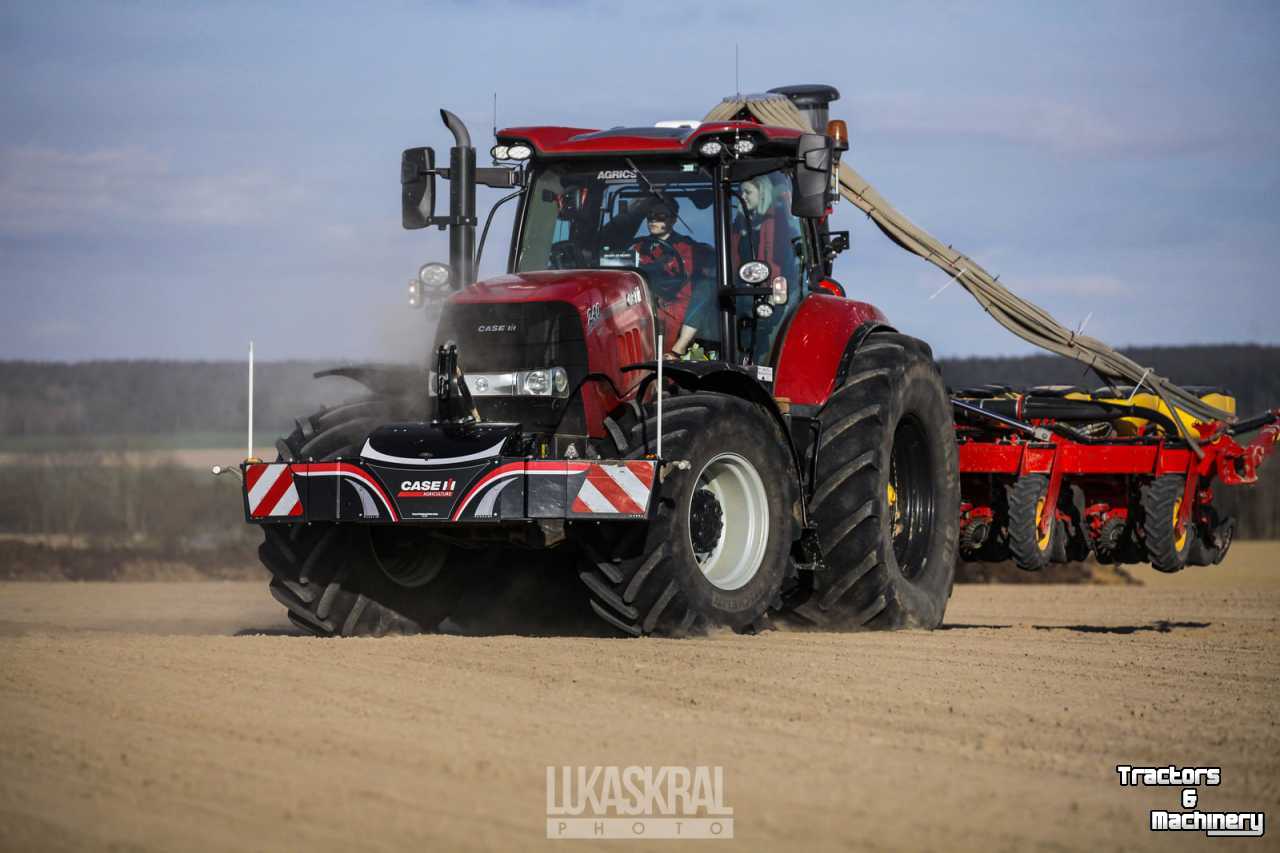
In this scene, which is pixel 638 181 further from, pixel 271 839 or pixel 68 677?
pixel 271 839

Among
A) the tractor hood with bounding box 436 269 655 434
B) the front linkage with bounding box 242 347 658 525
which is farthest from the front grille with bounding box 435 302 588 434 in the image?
the front linkage with bounding box 242 347 658 525

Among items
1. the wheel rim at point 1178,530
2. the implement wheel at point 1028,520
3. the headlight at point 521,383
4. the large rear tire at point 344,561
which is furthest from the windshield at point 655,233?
the wheel rim at point 1178,530

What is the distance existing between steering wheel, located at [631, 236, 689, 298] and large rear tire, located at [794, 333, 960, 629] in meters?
1.18

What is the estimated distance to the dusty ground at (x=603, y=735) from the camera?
16.9ft

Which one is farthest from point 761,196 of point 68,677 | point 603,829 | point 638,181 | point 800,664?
point 603,829

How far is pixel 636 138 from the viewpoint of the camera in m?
10.1

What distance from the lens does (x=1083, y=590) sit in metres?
19.9

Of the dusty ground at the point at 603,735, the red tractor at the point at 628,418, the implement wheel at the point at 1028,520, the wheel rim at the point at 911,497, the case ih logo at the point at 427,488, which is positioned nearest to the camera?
the dusty ground at the point at 603,735

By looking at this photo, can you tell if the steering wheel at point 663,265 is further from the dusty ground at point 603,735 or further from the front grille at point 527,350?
the dusty ground at point 603,735

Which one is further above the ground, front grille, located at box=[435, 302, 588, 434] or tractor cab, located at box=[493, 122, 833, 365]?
tractor cab, located at box=[493, 122, 833, 365]

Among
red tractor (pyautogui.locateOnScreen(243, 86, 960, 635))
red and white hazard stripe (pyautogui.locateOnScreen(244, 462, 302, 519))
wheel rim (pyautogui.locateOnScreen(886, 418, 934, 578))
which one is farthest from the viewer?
wheel rim (pyautogui.locateOnScreen(886, 418, 934, 578))

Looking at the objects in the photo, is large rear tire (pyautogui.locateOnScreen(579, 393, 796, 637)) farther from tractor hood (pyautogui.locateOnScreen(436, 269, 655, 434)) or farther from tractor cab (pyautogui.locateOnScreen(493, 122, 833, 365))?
tractor cab (pyautogui.locateOnScreen(493, 122, 833, 365))

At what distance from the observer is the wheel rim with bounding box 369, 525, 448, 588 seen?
9633 millimetres

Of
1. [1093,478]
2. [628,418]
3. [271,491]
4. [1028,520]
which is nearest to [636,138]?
[628,418]
